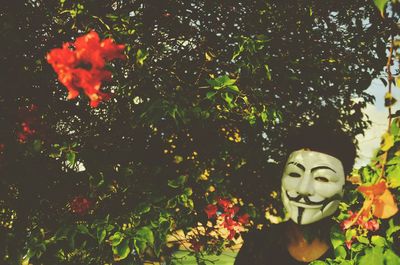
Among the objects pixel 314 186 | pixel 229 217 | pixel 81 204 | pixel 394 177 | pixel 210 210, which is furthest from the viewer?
pixel 229 217

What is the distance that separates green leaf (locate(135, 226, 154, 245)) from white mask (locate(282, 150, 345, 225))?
2.81 feet

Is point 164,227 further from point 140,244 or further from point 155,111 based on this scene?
point 155,111

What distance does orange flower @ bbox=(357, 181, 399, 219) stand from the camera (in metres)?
1.22

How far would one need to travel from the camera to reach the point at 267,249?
2.60m

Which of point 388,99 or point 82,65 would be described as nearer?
point 388,99

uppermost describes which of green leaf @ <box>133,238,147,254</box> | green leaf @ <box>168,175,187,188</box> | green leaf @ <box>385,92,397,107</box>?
green leaf @ <box>168,175,187,188</box>

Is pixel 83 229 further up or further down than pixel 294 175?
further down

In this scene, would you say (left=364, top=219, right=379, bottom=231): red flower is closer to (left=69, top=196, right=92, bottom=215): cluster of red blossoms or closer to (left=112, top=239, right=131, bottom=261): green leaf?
(left=112, top=239, right=131, bottom=261): green leaf

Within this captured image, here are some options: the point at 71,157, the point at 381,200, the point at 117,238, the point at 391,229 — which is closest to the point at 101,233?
the point at 117,238

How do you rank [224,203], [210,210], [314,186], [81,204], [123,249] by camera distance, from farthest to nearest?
[224,203] < [210,210] < [81,204] < [314,186] < [123,249]

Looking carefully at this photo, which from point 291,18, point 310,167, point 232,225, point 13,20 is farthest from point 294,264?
point 13,20

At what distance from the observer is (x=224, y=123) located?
3.48 m

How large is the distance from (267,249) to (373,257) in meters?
1.00

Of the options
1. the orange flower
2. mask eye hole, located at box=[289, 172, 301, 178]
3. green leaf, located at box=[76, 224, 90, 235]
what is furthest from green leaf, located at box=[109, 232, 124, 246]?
the orange flower
